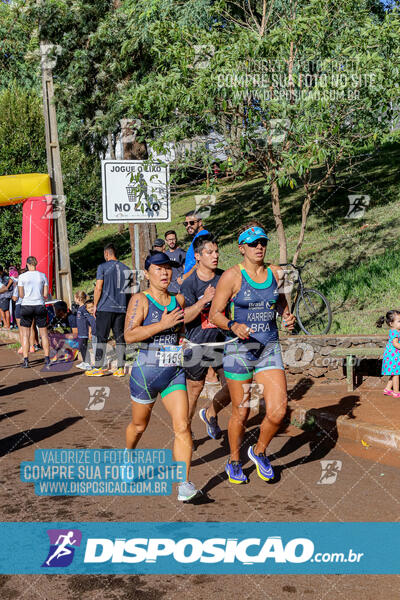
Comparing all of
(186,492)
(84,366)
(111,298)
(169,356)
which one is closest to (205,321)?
(169,356)

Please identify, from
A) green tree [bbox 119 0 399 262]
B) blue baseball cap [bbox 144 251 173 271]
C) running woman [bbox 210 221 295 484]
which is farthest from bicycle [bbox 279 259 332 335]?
blue baseball cap [bbox 144 251 173 271]

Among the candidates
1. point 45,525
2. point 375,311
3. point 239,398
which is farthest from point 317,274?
point 45,525

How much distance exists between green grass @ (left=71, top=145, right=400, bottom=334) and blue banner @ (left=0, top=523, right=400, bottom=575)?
6783 millimetres

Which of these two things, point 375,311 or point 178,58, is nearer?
point 178,58

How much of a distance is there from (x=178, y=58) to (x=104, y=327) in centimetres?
438

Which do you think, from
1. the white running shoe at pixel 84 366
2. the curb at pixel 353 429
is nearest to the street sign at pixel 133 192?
the white running shoe at pixel 84 366

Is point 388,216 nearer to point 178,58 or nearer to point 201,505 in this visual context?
point 178,58

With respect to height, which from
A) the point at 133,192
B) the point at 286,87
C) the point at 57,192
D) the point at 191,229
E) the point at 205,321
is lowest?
the point at 205,321

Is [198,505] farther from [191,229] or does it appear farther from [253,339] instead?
[191,229]

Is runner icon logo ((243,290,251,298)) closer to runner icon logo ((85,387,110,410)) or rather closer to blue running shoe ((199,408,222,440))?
blue running shoe ((199,408,222,440))

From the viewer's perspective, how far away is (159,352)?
5.60m

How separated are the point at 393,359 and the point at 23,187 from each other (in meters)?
11.7

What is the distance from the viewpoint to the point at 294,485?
594 cm

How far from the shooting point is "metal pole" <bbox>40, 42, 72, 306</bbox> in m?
16.8
